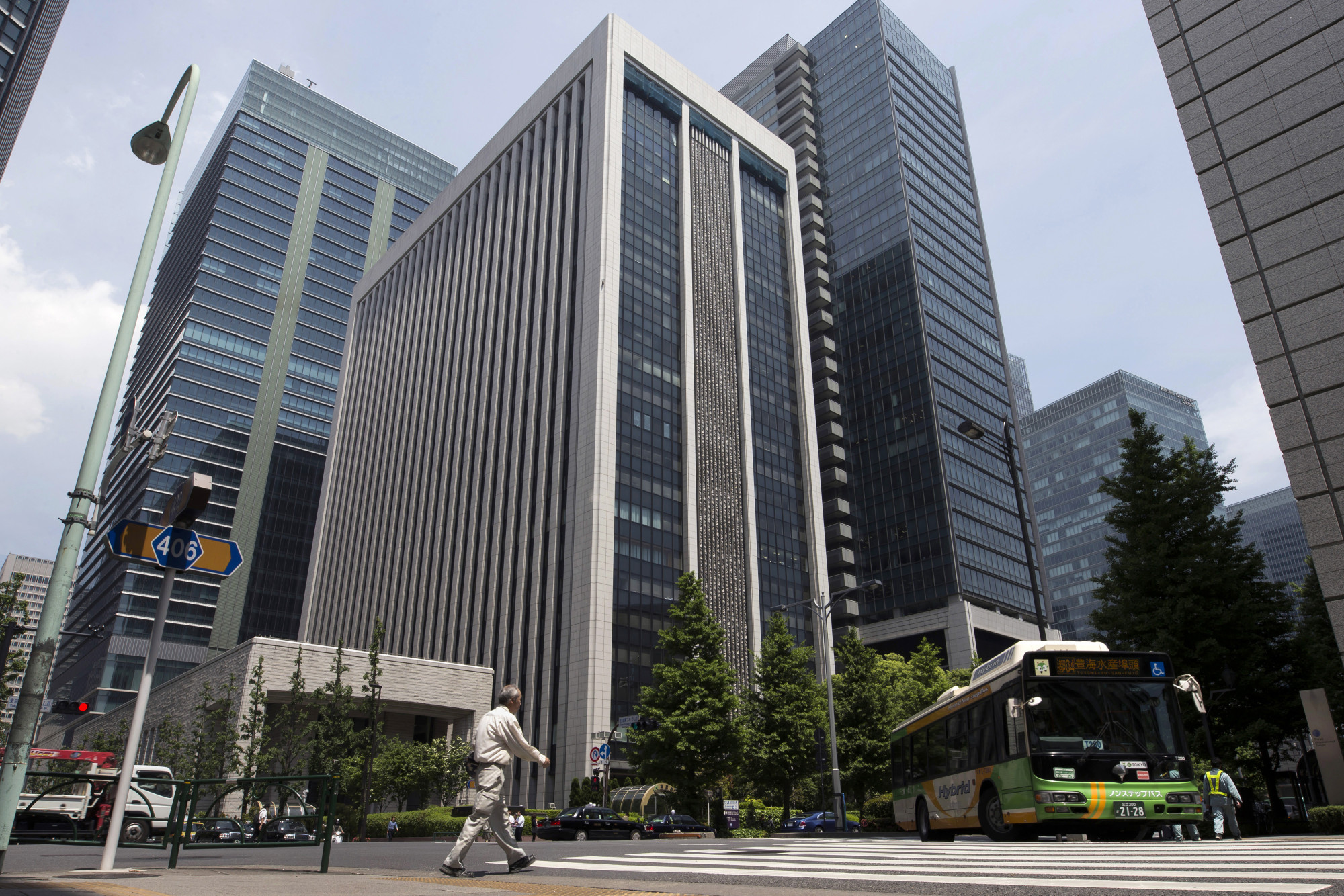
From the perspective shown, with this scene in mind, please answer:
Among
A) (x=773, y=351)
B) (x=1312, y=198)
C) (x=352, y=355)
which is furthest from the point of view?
(x=352, y=355)

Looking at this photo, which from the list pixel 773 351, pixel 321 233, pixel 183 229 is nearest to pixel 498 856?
pixel 773 351

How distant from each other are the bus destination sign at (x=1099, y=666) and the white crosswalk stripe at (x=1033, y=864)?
239cm

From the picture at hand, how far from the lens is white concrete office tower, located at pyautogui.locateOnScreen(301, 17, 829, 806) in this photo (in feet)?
177

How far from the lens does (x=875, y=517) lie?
76625 millimetres

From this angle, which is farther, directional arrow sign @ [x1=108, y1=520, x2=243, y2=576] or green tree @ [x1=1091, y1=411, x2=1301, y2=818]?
green tree @ [x1=1091, y1=411, x2=1301, y2=818]

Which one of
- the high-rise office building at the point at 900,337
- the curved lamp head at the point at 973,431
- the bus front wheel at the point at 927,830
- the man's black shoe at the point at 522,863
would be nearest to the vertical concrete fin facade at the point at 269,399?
the high-rise office building at the point at 900,337

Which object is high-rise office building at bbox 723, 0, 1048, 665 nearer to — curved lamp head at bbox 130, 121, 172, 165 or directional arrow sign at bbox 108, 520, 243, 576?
directional arrow sign at bbox 108, 520, 243, 576

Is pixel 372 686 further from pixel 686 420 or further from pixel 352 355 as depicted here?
pixel 352 355

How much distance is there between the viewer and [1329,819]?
52.4 feet

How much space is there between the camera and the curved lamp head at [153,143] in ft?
33.6

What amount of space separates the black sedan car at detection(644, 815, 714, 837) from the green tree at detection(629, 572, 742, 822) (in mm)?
2311

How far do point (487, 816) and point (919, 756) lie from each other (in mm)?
12482

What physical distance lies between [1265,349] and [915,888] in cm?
1807

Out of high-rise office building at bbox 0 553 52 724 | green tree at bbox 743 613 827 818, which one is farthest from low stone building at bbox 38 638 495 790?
high-rise office building at bbox 0 553 52 724
